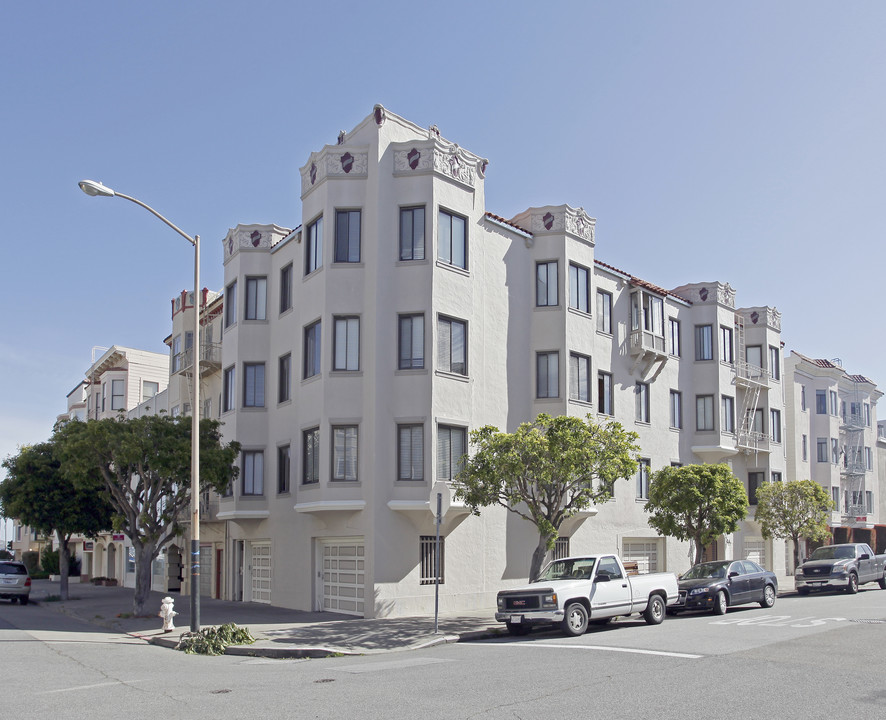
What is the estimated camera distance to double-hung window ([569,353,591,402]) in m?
28.9

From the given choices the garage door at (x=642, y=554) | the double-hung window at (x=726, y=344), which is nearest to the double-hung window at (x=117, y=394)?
the garage door at (x=642, y=554)

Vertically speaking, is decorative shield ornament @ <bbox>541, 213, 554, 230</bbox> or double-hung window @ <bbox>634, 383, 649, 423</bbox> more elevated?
decorative shield ornament @ <bbox>541, 213, 554, 230</bbox>

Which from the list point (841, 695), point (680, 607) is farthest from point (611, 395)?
point (841, 695)

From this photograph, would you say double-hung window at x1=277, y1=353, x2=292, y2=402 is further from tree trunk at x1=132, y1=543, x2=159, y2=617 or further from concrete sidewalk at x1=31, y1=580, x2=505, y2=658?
concrete sidewalk at x1=31, y1=580, x2=505, y2=658

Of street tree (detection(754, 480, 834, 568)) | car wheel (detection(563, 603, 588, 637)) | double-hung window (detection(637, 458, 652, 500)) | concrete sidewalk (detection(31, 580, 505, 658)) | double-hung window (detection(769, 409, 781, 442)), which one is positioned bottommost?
concrete sidewalk (detection(31, 580, 505, 658))

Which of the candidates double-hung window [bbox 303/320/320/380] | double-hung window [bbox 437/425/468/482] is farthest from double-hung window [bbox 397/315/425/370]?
double-hung window [bbox 303/320/320/380]

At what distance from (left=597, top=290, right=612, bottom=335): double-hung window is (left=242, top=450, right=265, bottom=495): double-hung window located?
1244 centimetres

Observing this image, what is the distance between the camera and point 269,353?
97.3 ft

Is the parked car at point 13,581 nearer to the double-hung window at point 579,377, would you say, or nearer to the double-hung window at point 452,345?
the double-hung window at point 452,345

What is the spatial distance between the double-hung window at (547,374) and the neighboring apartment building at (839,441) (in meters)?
22.7

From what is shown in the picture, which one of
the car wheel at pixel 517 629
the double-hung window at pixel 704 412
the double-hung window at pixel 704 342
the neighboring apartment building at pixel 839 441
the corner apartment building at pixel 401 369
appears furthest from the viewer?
the neighboring apartment building at pixel 839 441

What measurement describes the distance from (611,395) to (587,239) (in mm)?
5501

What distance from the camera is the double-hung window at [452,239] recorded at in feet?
82.9

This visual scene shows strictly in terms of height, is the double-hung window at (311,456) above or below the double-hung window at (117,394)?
below
